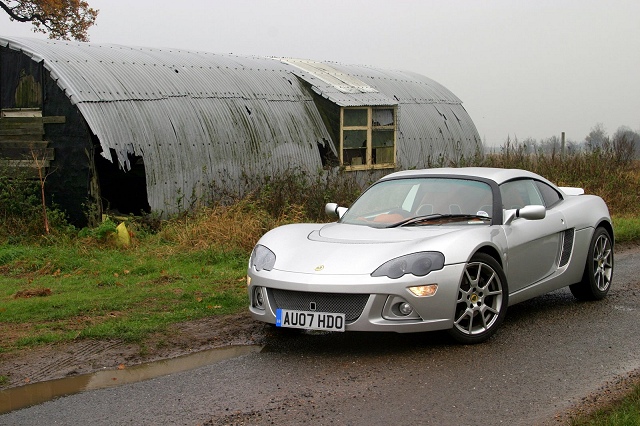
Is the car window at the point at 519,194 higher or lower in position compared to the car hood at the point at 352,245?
higher

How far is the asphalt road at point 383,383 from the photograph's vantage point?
5.05 meters

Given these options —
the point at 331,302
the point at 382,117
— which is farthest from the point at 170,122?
the point at 331,302

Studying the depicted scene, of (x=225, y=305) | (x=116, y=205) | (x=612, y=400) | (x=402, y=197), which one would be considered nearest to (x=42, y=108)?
(x=116, y=205)

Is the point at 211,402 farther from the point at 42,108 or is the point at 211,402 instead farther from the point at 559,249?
the point at 42,108

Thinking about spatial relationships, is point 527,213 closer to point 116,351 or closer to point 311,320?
point 311,320

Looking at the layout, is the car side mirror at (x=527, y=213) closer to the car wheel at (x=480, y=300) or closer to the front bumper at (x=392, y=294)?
the car wheel at (x=480, y=300)

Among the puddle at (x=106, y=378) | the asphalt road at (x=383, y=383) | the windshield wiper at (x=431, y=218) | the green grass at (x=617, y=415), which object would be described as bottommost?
the puddle at (x=106, y=378)

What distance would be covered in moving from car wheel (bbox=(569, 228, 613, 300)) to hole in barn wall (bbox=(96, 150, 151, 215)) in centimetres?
831

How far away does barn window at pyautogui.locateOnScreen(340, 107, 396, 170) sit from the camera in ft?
64.1

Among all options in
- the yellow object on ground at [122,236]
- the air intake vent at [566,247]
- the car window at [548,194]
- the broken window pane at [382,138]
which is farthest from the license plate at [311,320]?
the broken window pane at [382,138]

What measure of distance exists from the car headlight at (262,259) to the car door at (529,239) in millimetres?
2049

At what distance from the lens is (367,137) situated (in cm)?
2017

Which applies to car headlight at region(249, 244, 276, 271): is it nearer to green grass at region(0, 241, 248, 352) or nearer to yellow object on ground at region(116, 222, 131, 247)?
green grass at region(0, 241, 248, 352)

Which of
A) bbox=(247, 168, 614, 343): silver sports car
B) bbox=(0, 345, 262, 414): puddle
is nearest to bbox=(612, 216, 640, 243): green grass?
bbox=(247, 168, 614, 343): silver sports car
